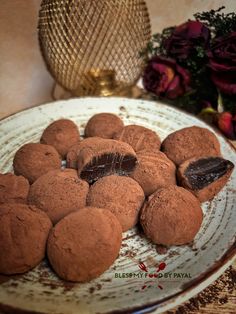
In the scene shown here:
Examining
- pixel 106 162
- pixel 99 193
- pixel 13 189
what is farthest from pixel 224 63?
pixel 13 189

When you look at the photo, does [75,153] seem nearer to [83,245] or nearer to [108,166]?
[108,166]

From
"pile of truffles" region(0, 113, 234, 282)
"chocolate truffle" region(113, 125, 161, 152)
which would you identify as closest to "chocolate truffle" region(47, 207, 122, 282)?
"pile of truffles" region(0, 113, 234, 282)

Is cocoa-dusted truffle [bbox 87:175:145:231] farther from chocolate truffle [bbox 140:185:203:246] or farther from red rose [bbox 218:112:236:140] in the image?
red rose [bbox 218:112:236:140]

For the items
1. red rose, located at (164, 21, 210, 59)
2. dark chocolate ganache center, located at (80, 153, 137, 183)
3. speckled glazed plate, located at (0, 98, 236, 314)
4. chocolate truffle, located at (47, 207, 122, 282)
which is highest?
red rose, located at (164, 21, 210, 59)

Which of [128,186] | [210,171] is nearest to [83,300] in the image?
[128,186]

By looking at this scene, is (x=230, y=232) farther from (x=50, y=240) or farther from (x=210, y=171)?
(x=50, y=240)
